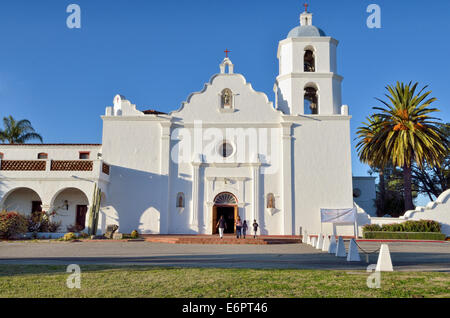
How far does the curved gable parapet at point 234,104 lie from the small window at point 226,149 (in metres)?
1.71

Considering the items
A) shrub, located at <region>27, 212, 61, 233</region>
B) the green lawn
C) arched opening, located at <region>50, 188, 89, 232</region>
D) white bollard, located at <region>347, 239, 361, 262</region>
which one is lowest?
the green lawn

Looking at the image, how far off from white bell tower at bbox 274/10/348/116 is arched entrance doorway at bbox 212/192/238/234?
7415 mm

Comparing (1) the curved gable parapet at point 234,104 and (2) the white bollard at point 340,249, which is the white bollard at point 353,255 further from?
(1) the curved gable parapet at point 234,104

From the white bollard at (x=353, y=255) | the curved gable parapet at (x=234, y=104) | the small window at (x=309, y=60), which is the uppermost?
the small window at (x=309, y=60)

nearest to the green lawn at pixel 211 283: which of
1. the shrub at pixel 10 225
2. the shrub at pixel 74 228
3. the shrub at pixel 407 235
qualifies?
the shrub at pixel 10 225

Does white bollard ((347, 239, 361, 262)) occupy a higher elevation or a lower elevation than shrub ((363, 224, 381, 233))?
lower

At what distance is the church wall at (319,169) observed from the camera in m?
28.9

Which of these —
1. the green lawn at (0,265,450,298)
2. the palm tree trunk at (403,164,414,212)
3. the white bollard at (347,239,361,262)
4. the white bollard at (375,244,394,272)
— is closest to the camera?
the green lawn at (0,265,450,298)

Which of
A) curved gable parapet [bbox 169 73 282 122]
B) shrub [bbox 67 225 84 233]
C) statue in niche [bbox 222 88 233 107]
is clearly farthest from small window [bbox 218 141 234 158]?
shrub [bbox 67 225 84 233]

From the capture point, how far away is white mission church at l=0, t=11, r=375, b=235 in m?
29.0

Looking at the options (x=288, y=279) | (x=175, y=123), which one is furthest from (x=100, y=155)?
(x=288, y=279)

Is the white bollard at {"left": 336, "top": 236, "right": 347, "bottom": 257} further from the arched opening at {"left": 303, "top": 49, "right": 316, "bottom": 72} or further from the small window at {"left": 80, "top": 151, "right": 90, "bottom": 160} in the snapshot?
the small window at {"left": 80, "top": 151, "right": 90, "bottom": 160}

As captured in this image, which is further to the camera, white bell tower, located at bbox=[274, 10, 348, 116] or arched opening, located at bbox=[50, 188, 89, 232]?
white bell tower, located at bbox=[274, 10, 348, 116]

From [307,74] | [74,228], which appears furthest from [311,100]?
[74,228]
